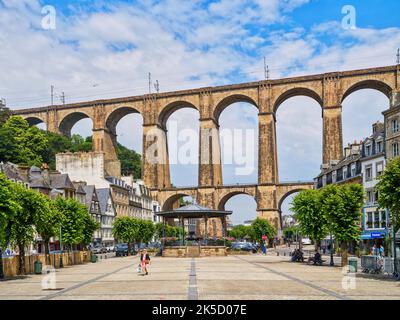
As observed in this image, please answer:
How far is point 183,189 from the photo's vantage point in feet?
376

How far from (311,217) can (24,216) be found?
927 inches

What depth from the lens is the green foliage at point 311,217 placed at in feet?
152

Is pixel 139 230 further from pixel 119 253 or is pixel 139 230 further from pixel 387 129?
pixel 387 129

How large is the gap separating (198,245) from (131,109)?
6440 cm

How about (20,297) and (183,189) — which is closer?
(20,297)

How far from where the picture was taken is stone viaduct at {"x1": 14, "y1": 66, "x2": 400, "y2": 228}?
10194cm

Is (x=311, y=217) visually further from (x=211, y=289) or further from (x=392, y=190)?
(x=211, y=289)

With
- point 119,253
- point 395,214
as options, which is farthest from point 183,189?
point 395,214

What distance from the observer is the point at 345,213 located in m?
39.4

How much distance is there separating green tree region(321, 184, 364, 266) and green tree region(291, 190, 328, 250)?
5.63 metres

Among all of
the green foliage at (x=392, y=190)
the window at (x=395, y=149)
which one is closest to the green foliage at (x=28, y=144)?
the window at (x=395, y=149)

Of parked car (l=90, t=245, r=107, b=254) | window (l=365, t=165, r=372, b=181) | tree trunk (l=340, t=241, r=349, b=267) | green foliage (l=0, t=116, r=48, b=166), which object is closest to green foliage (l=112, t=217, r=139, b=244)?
parked car (l=90, t=245, r=107, b=254)

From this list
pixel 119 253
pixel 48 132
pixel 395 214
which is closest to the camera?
pixel 395 214

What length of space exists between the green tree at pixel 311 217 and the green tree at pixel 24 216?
21994 millimetres
